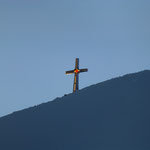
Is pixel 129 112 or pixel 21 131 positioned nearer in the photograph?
pixel 129 112

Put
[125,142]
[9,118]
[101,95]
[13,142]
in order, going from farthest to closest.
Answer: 1. [9,118]
2. [101,95]
3. [13,142]
4. [125,142]

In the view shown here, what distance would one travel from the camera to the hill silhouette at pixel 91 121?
7.89 meters

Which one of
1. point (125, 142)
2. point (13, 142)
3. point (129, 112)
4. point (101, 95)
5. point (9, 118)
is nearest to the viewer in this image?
point (125, 142)

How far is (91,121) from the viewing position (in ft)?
30.3

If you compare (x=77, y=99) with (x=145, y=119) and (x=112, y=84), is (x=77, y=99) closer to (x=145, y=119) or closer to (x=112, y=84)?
(x=112, y=84)

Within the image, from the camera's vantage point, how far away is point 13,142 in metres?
9.66

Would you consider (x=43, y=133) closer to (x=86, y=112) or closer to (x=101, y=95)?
(x=86, y=112)

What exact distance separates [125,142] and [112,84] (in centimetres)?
403

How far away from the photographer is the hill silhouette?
25.9ft

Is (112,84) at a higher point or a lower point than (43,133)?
higher

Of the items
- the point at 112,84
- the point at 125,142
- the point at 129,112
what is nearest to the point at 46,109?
the point at 112,84

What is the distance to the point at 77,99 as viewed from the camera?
1110 cm

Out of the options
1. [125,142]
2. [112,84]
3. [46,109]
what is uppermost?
[112,84]

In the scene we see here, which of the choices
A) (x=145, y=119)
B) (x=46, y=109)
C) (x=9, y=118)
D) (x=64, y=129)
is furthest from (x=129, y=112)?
(x=9, y=118)
